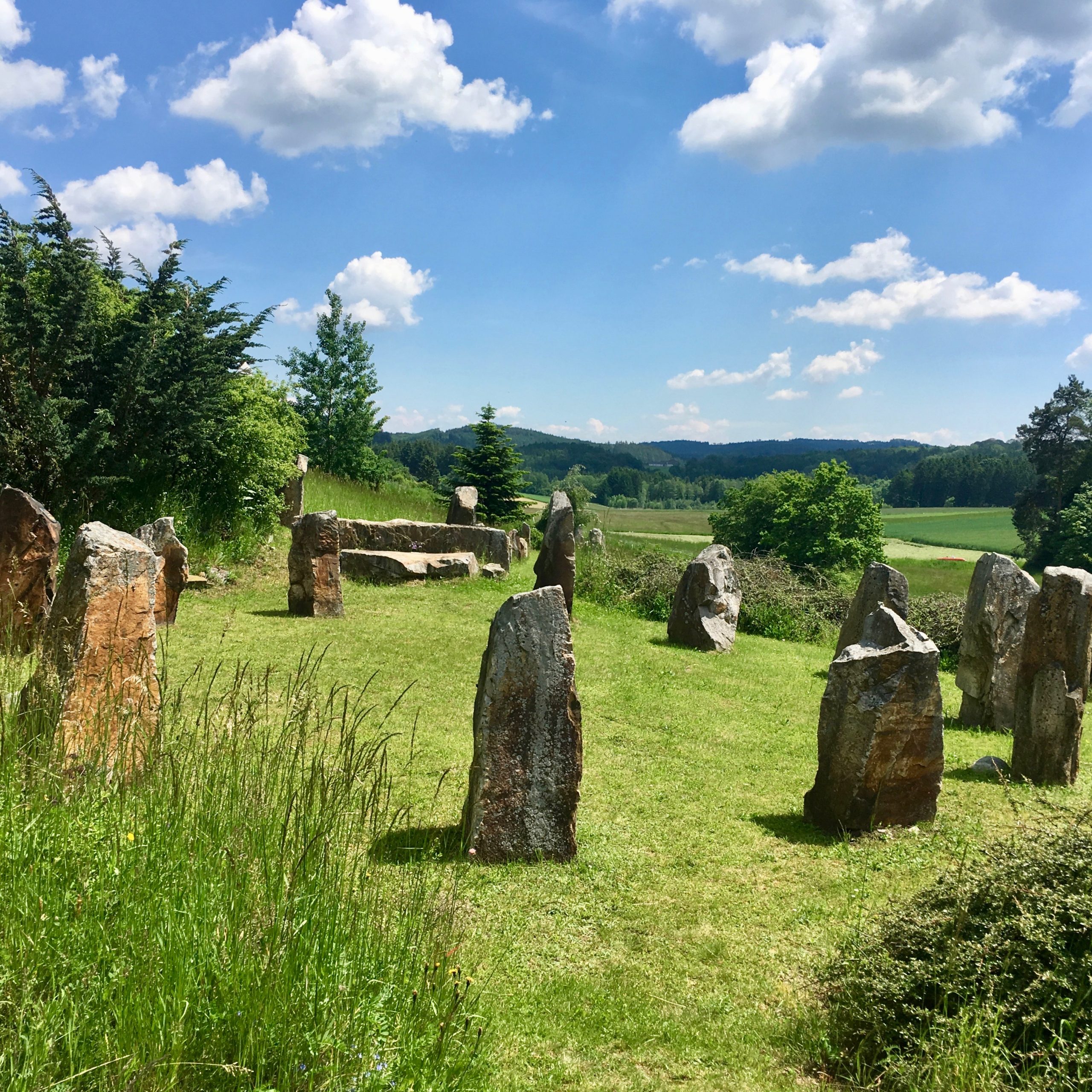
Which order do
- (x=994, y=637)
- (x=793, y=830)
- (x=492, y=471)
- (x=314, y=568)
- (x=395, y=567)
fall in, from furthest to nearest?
(x=492, y=471) → (x=395, y=567) → (x=314, y=568) → (x=994, y=637) → (x=793, y=830)

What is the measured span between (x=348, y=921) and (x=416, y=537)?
1842cm

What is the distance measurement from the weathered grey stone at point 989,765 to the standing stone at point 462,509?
54.3 ft

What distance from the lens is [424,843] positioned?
648 cm

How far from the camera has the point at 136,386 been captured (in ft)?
53.1

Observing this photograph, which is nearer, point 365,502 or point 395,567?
point 395,567

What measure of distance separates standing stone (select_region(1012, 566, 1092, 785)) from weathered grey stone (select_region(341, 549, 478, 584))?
12.6 metres

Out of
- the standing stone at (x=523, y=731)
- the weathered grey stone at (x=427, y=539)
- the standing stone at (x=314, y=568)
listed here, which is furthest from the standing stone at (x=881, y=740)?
the weathered grey stone at (x=427, y=539)


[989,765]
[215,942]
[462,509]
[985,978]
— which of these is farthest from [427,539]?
[985,978]

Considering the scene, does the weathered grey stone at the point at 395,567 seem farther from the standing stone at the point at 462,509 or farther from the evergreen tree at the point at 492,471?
the evergreen tree at the point at 492,471

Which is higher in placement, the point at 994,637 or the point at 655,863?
the point at 994,637

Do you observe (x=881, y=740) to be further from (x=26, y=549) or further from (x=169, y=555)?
(x=169, y=555)

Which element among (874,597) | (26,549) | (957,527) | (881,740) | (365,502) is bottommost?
(881,740)

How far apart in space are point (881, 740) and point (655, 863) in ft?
7.63

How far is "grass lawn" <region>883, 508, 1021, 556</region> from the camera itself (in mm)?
59469
